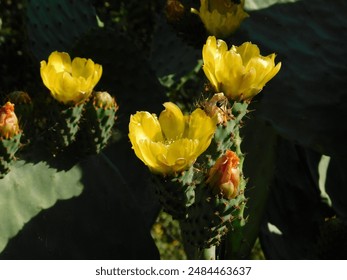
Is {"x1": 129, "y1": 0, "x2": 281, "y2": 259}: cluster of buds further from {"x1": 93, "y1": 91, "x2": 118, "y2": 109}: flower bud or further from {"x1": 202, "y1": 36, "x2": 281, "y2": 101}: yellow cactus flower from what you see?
{"x1": 93, "y1": 91, "x2": 118, "y2": 109}: flower bud

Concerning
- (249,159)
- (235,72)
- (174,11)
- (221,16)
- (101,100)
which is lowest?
(249,159)

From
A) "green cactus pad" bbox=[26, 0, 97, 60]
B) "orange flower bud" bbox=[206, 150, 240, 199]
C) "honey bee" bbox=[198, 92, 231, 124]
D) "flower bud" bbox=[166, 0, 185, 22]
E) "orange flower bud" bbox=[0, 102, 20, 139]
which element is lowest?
"green cactus pad" bbox=[26, 0, 97, 60]

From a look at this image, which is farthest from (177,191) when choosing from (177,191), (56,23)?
(56,23)

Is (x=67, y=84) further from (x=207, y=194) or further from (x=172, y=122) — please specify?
(x=207, y=194)

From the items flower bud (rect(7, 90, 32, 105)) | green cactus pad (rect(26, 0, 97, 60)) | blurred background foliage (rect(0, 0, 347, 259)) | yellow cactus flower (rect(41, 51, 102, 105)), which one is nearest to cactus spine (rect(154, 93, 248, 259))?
blurred background foliage (rect(0, 0, 347, 259))

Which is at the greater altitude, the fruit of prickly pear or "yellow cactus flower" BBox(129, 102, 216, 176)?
"yellow cactus flower" BBox(129, 102, 216, 176)

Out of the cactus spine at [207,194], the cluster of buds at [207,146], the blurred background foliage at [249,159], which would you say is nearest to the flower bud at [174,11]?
the blurred background foliage at [249,159]
